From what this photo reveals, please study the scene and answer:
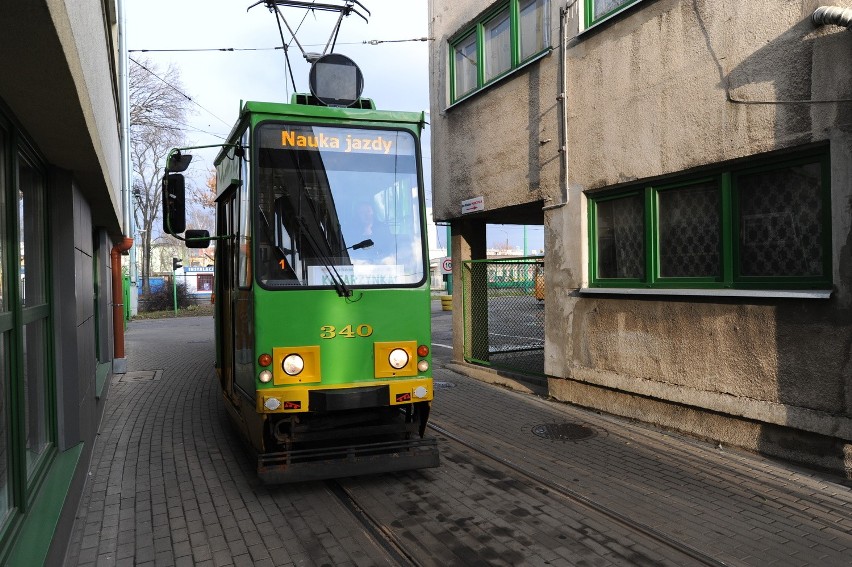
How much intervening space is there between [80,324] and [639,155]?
592 centimetres

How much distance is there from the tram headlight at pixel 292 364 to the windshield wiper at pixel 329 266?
602 millimetres

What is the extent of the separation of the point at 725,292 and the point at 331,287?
147 inches

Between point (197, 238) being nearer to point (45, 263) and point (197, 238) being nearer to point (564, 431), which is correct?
point (45, 263)

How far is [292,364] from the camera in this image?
15.8 ft

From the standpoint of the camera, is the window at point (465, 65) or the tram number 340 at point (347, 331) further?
the window at point (465, 65)

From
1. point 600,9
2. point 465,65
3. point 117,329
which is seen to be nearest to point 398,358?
point 600,9

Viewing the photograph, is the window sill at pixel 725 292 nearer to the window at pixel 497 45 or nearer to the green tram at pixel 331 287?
the green tram at pixel 331 287

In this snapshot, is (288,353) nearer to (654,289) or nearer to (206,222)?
(654,289)

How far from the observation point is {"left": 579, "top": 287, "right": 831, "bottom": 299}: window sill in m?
5.21

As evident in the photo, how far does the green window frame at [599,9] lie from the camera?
7.22 meters

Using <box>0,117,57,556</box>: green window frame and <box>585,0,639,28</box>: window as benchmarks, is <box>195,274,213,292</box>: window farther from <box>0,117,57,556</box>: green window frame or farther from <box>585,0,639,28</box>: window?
<box>0,117,57,556</box>: green window frame

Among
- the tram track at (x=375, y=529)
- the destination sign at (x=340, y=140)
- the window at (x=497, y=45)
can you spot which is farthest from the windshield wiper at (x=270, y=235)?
the window at (x=497, y=45)

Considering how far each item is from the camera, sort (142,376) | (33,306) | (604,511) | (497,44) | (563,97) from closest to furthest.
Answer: (33,306), (604,511), (563,97), (497,44), (142,376)

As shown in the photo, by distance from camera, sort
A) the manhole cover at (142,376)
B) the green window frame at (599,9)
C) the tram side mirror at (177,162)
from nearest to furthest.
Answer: the tram side mirror at (177,162), the green window frame at (599,9), the manhole cover at (142,376)
